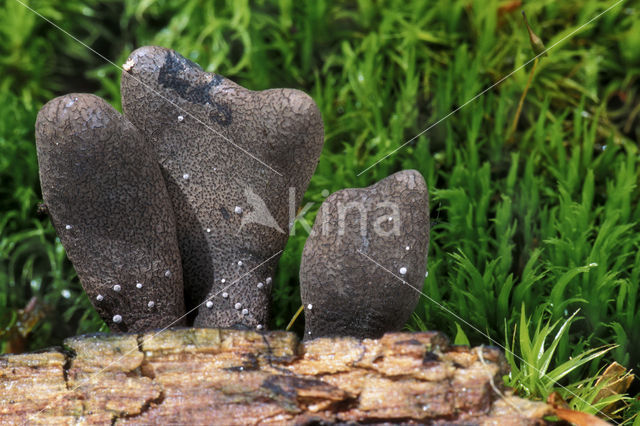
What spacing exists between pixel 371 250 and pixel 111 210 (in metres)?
0.42

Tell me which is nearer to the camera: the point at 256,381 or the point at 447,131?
the point at 256,381

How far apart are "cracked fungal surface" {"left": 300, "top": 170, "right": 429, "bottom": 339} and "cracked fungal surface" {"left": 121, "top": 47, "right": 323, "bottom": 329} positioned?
0.39 ft

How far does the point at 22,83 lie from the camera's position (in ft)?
6.88

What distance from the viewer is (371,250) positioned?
100 cm

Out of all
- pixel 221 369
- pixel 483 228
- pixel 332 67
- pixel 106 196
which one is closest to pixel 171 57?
pixel 106 196

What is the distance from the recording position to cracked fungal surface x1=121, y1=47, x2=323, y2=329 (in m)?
1.10

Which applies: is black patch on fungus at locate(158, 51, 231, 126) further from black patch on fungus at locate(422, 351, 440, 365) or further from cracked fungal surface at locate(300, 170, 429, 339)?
black patch on fungus at locate(422, 351, 440, 365)

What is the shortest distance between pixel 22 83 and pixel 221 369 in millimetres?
1538

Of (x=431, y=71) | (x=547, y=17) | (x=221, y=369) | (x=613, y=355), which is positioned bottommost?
(x=613, y=355)

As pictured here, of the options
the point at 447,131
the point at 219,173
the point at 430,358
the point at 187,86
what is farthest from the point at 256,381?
the point at 447,131

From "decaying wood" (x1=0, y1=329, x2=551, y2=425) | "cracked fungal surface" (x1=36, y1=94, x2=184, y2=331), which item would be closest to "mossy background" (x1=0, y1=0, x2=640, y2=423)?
"decaying wood" (x1=0, y1=329, x2=551, y2=425)

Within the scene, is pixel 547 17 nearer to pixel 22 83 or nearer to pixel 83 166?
pixel 83 166

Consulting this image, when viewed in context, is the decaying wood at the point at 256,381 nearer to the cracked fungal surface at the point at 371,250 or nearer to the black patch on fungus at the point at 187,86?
the cracked fungal surface at the point at 371,250

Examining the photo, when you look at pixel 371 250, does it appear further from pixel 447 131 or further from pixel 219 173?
pixel 447 131
